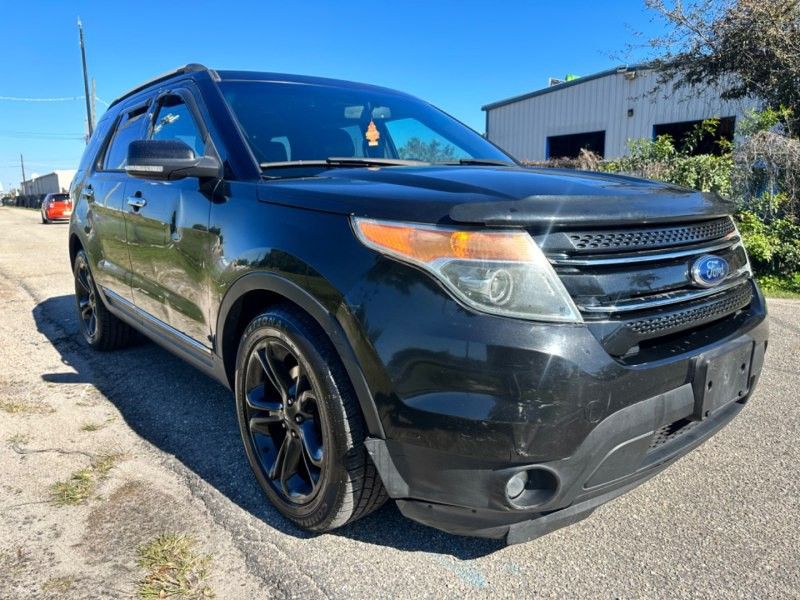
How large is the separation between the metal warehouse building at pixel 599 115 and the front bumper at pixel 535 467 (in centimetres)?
1317

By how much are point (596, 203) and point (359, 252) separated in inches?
29.2

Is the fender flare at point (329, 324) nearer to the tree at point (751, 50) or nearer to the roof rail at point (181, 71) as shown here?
the roof rail at point (181, 71)

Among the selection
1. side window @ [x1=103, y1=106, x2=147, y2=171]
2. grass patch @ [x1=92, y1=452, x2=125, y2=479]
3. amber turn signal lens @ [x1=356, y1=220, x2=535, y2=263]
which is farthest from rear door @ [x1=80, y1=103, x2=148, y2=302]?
amber turn signal lens @ [x1=356, y1=220, x2=535, y2=263]

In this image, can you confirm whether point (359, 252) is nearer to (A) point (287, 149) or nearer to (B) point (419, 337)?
(B) point (419, 337)

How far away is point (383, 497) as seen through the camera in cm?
210

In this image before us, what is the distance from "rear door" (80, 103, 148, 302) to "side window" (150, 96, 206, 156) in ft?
1.06

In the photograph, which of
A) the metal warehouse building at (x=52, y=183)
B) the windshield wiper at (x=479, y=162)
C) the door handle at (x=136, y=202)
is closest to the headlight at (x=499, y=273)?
the windshield wiper at (x=479, y=162)

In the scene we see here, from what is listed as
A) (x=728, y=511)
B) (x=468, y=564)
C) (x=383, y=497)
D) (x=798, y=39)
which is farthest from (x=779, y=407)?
(x=798, y=39)

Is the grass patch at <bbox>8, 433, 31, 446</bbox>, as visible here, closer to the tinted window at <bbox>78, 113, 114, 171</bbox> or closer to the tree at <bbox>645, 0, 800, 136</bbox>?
the tinted window at <bbox>78, 113, 114, 171</bbox>

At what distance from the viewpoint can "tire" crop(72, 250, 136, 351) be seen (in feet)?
14.9

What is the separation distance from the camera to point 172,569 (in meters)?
2.08

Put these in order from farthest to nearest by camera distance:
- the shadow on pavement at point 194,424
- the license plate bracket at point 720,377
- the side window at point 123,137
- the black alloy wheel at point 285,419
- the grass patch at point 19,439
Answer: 1. the side window at point 123,137
2. the grass patch at point 19,439
3. the shadow on pavement at point 194,424
4. the black alloy wheel at point 285,419
5. the license plate bracket at point 720,377

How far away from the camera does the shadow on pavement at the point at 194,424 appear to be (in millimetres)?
2297

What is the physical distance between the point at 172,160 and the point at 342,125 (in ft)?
3.08
